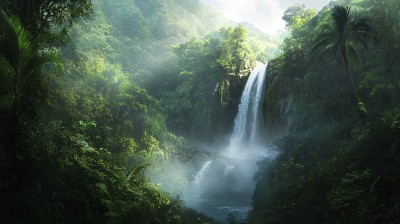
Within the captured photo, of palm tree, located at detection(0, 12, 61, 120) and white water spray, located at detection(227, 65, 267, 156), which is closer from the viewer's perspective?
palm tree, located at detection(0, 12, 61, 120)

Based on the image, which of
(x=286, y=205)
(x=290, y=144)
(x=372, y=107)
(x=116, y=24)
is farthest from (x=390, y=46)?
(x=116, y=24)

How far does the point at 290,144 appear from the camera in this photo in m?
17.5

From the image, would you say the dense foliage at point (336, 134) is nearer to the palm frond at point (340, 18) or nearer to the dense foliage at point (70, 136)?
the palm frond at point (340, 18)

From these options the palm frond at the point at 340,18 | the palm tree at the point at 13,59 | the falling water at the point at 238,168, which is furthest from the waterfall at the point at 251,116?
the palm tree at the point at 13,59

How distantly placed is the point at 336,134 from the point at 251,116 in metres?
13.9

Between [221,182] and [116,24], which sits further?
[116,24]

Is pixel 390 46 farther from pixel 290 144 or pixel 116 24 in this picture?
pixel 116 24

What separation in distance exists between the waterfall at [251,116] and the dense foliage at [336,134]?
8.12ft

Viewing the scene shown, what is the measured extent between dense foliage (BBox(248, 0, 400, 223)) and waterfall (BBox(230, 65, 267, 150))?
2476 mm

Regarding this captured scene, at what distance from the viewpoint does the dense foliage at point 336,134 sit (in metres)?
8.60

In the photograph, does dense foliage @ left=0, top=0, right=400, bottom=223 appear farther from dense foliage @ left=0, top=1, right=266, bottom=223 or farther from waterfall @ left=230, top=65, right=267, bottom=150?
waterfall @ left=230, top=65, right=267, bottom=150

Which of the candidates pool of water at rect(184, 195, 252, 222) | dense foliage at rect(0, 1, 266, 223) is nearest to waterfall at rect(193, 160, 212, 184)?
dense foliage at rect(0, 1, 266, 223)

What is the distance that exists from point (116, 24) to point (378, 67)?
40.4 meters

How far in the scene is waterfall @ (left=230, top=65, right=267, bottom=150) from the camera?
27000 mm
